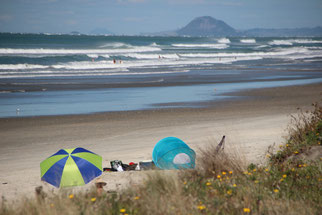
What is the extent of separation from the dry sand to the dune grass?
0.92 metres

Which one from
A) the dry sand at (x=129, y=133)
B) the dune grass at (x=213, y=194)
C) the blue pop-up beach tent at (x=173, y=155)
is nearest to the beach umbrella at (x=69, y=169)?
the dry sand at (x=129, y=133)

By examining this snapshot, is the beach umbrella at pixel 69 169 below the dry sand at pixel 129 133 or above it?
above

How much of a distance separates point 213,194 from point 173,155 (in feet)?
5.81

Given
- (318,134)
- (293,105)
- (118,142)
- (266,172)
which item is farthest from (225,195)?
(293,105)

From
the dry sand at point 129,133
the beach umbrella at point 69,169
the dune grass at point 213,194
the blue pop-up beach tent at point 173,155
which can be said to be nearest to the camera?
the dune grass at point 213,194

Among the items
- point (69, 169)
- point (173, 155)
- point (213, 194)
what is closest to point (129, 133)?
point (173, 155)

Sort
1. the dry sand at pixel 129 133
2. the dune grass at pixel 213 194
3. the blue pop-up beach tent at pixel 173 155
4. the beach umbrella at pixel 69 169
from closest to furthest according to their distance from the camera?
1. the dune grass at pixel 213 194
2. the beach umbrella at pixel 69 169
3. the blue pop-up beach tent at pixel 173 155
4. the dry sand at pixel 129 133

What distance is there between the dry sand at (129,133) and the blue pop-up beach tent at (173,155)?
0.37 m

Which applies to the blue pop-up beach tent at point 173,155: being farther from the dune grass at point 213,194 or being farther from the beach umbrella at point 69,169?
the beach umbrella at point 69,169

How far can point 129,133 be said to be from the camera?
10539 mm

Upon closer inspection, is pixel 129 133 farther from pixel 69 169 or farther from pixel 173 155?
pixel 69 169

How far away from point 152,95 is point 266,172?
12.7m

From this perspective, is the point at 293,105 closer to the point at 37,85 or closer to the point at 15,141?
the point at 15,141

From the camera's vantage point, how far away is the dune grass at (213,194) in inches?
156
